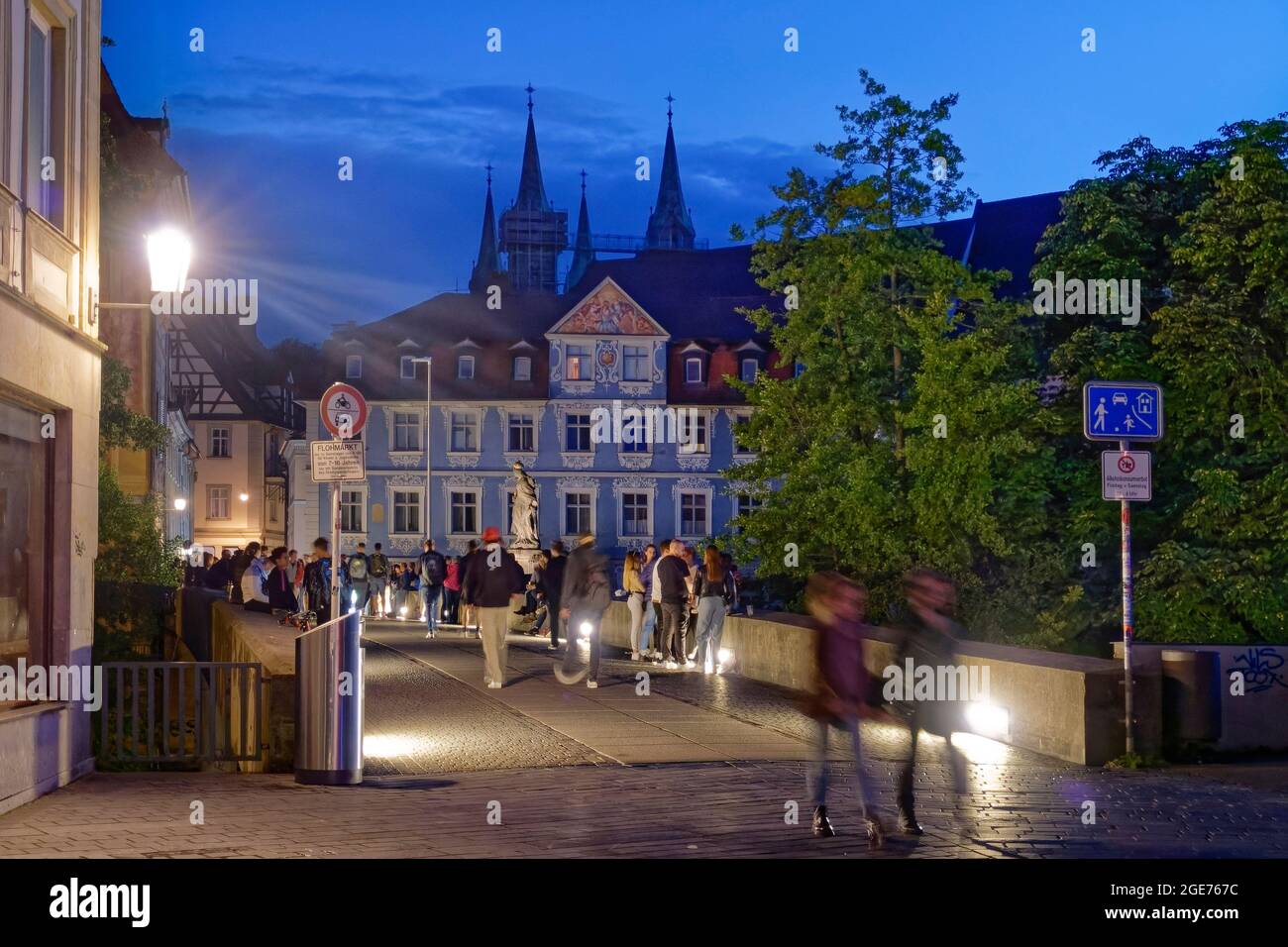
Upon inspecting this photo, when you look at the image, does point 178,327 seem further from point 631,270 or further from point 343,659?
point 343,659

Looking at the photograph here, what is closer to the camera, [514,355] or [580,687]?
[580,687]

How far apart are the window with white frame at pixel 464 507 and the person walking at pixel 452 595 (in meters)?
31.3

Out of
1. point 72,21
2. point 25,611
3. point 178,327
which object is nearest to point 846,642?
point 25,611

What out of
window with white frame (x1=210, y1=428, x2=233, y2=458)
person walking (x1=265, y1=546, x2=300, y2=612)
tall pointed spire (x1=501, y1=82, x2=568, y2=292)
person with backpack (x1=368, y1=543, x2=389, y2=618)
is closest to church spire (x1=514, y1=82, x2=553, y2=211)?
tall pointed spire (x1=501, y1=82, x2=568, y2=292)

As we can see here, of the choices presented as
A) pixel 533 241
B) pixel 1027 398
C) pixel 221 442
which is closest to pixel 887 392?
pixel 1027 398

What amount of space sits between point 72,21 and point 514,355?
6079 centimetres

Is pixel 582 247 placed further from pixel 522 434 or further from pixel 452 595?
pixel 452 595

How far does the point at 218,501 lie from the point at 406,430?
55.8 feet

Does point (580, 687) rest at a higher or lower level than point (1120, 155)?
lower

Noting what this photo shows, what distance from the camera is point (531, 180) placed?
151125 mm

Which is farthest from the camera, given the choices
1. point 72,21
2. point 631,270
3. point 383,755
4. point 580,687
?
point 631,270

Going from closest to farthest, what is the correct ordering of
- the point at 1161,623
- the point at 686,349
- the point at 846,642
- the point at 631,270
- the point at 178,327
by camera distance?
the point at 846,642 → the point at 1161,623 → the point at 178,327 → the point at 686,349 → the point at 631,270

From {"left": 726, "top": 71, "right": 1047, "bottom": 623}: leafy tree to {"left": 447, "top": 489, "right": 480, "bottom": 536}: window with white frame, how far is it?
38024 mm
